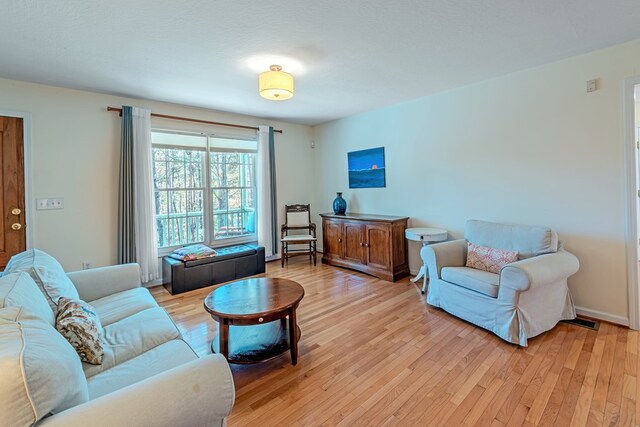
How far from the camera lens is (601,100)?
8.55ft

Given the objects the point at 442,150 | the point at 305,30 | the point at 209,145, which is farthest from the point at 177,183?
the point at 442,150

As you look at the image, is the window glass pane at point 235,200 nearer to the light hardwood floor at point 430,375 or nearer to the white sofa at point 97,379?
the light hardwood floor at point 430,375

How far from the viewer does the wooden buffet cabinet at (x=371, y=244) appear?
155 inches

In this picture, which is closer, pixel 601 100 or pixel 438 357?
pixel 438 357

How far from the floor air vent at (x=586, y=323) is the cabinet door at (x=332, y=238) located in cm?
282

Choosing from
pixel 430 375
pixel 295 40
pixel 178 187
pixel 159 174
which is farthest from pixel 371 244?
pixel 159 174

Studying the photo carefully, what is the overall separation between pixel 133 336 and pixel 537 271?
2.81m

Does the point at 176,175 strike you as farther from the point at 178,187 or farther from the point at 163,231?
the point at 163,231

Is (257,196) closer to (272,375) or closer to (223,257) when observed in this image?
(223,257)

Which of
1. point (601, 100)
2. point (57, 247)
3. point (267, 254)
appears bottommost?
point (267, 254)

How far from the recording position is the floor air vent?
2.57 metres

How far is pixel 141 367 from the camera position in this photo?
1450 millimetres

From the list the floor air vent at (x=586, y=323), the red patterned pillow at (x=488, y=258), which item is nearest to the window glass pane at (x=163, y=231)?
the red patterned pillow at (x=488, y=258)

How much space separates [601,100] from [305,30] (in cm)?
266
